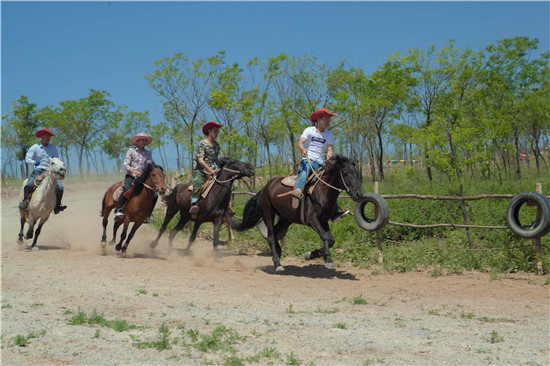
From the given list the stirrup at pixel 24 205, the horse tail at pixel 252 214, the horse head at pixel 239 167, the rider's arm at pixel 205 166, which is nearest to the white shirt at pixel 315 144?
the horse head at pixel 239 167

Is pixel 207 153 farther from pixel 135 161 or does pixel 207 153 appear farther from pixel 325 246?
pixel 325 246

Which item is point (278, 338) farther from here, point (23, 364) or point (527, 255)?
point (527, 255)

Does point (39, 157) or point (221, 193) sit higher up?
point (39, 157)

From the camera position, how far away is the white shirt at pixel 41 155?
11675 mm

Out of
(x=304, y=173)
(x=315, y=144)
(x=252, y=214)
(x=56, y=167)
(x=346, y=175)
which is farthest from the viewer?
(x=56, y=167)

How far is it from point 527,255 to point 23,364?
882 centimetres

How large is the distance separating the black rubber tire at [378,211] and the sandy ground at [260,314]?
1.04 m

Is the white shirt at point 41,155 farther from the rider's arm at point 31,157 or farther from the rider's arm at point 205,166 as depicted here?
the rider's arm at point 205,166

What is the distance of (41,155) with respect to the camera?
11.8 m

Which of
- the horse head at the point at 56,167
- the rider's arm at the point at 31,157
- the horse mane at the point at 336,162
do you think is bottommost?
the horse mane at the point at 336,162

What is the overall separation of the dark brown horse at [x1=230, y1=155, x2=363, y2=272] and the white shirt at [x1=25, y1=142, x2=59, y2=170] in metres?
5.80

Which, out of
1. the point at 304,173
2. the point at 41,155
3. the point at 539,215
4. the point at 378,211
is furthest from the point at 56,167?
the point at 539,215

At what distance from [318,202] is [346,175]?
0.77m


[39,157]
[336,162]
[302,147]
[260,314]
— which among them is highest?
[39,157]
